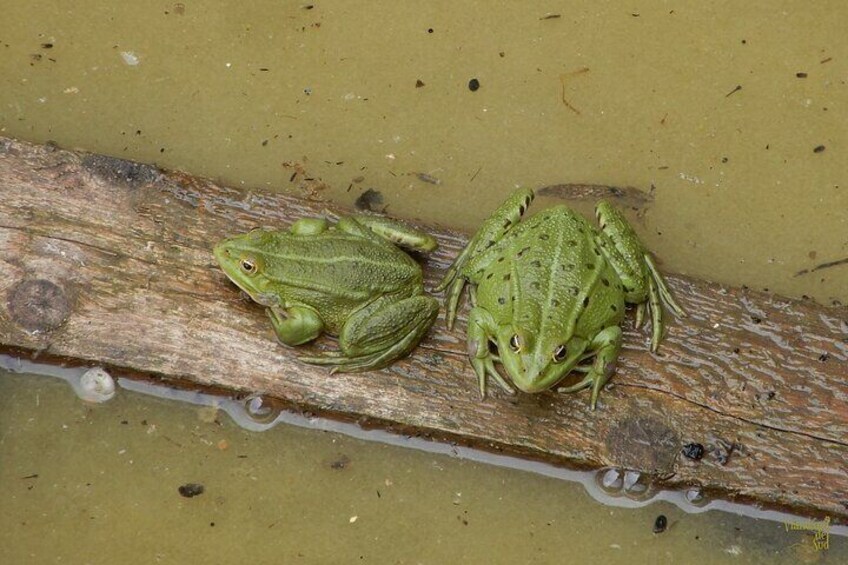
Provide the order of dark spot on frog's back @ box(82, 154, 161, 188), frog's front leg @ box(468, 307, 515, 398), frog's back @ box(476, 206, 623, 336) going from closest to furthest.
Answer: frog's back @ box(476, 206, 623, 336)
frog's front leg @ box(468, 307, 515, 398)
dark spot on frog's back @ box(82, 154, 161, 188)

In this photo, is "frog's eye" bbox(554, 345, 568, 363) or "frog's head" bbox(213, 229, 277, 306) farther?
"frog's head" bbox(213, 229, 277, 306)

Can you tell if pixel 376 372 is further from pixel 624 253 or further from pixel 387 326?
pixel 624 253

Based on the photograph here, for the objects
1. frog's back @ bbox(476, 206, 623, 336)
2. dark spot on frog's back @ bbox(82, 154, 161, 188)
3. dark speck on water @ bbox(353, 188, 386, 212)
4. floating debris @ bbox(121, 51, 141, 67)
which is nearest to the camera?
frog's back @ bbox(476, 206, 623, 336)

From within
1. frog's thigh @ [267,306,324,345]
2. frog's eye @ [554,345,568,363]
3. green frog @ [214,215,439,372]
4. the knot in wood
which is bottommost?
the knot in wood

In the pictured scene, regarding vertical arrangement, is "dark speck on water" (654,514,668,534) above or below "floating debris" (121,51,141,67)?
below

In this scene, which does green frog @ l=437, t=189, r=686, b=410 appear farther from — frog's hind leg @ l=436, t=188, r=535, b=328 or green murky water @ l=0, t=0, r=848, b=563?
green murky water @ l=0, t=0, r=848, b=563

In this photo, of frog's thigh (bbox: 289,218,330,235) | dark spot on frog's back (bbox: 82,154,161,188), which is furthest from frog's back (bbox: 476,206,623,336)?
dark spot on frog's back (bbox: 82,154,161,188)

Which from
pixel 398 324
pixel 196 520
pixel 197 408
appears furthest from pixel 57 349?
pixel 398 324

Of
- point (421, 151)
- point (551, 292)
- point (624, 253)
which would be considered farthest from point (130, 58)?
point (624, 253)
